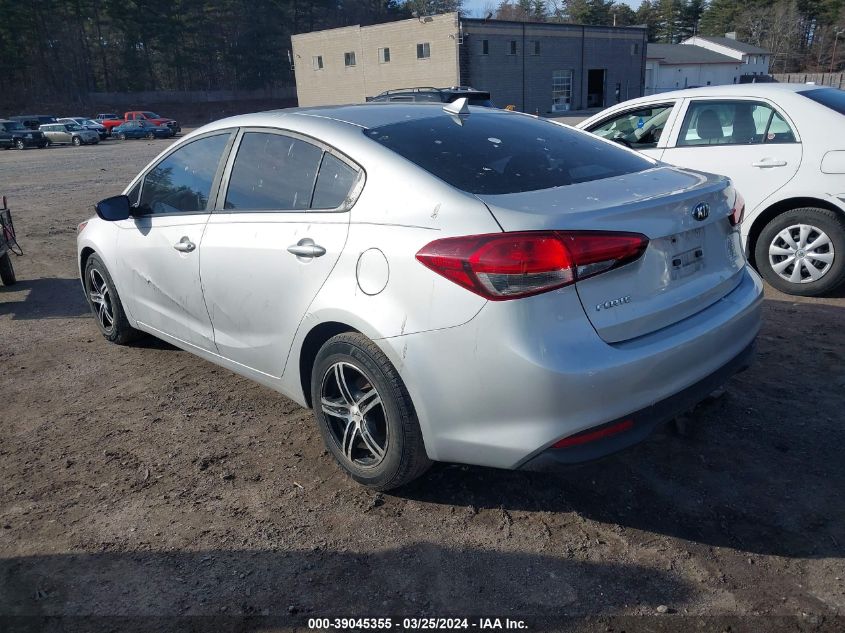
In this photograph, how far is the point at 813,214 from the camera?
5707 mm

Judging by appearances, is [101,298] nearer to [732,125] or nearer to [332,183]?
[332,183]

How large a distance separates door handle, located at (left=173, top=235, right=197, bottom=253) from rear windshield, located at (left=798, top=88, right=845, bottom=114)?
206 inches

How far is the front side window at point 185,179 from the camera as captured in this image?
4.05 meters

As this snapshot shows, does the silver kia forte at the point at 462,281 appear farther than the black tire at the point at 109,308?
No

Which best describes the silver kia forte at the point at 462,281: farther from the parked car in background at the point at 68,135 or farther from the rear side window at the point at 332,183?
the parked car in background at the point at 68,135

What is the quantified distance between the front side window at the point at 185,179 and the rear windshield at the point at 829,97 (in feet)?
16.3

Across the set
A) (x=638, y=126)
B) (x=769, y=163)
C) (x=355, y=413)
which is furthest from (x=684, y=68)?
(x=355, y=413)

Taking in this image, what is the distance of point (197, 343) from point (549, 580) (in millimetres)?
2599

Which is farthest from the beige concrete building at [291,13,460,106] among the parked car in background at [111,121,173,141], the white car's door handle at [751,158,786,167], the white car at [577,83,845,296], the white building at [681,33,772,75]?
the white car's door handle at [751,158,786,167]

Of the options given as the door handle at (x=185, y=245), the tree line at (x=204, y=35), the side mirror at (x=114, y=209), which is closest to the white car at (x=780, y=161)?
the door handle at (x=185, y=245)

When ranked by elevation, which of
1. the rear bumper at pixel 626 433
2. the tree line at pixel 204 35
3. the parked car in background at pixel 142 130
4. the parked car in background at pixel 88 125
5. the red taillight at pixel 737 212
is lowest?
the parked car in background at pixel 142 130

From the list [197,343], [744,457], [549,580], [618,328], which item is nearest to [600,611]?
[549,580]

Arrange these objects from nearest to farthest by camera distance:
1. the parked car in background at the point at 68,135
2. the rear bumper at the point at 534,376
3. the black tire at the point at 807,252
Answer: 1. the rear bumper at the point at 534,376
2. the black tire at the point at 807,252
3. the parked car in background at the point at 68,135

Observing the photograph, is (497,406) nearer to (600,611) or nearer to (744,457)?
(600,611)
